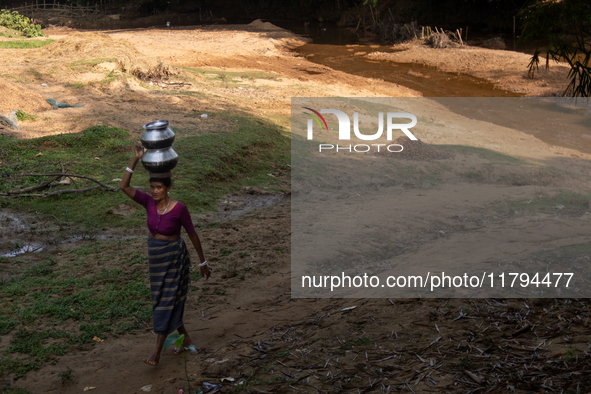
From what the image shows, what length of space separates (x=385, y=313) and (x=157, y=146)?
228 centimetres

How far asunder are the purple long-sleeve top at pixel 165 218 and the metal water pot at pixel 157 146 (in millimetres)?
313

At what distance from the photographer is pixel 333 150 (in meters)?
11.3

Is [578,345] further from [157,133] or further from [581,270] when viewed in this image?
[157,133]

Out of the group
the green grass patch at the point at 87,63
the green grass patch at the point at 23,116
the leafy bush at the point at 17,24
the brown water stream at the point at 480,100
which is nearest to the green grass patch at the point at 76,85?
the green grass patch at the point at 87,63

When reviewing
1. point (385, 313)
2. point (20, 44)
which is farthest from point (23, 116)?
point (20, 44)

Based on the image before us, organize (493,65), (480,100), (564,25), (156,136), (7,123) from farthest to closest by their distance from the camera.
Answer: (493,65), (480,100), (7,123), (564,25), (156,136)

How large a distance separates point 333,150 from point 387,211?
12.9 feet

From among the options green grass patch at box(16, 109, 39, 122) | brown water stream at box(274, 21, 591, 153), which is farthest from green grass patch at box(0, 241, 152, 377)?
brown water stream at box(274, 21, 591, 153)

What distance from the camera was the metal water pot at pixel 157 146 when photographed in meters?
3.55

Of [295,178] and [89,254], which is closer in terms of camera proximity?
[89,254]

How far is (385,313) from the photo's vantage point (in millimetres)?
4094

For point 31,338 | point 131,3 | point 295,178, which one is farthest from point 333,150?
point 131,3

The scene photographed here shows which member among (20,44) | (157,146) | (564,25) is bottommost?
(157,146)

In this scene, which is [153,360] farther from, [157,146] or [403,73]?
[403,73]
